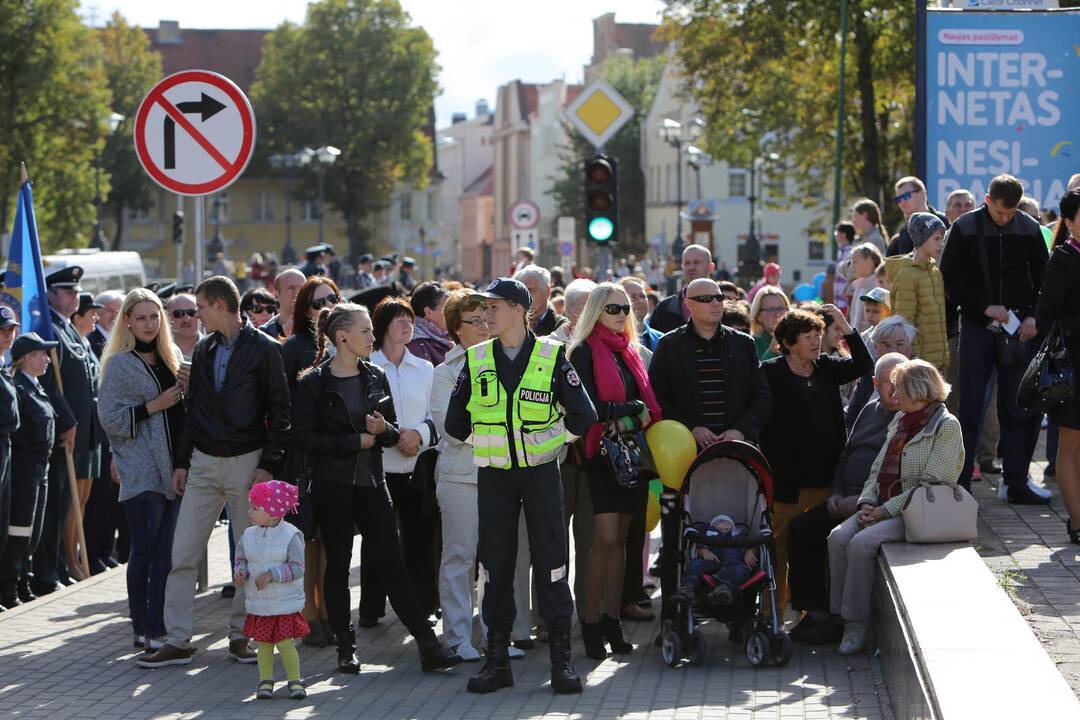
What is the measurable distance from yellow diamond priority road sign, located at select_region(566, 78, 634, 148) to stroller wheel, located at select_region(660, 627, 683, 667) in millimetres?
9284

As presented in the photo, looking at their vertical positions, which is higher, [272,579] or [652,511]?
[652,511]

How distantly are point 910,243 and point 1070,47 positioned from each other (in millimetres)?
3575

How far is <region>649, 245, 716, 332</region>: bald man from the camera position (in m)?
12.6

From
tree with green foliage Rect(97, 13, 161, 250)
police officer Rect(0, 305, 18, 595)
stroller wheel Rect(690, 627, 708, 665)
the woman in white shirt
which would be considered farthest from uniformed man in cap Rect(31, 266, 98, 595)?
tree with green foliage Rect(97, 13, 161, 250)

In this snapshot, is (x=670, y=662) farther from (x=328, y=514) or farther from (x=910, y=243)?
(x=910, y=243)

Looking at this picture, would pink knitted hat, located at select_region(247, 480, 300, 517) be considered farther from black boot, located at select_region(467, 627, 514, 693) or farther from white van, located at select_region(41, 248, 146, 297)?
white van, located at select_region(41, 248, 146, 297)

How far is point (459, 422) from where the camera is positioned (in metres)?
8.45

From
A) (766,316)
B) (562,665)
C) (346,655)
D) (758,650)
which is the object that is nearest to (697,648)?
(758,650)

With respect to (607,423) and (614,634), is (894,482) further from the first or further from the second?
(614,634)

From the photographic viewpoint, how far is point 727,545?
9.05 metres

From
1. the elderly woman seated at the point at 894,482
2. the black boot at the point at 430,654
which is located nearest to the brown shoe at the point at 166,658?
the black boot at the point at 430,654

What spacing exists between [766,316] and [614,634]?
3130mm

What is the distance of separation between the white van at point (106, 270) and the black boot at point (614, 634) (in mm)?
29890

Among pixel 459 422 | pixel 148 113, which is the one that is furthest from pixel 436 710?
pixel 148 113
